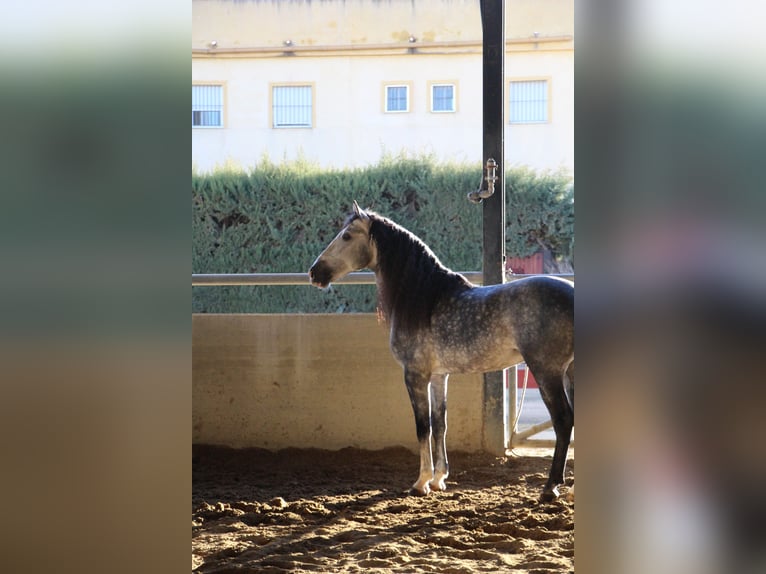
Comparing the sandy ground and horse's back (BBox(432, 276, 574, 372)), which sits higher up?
horse's back (BBox(432, 276, 574, 372))

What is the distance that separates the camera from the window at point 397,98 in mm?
11180

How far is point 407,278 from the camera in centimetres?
487

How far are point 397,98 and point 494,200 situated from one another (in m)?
6.02

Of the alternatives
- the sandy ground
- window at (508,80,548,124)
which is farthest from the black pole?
window at (508,80,548,124)

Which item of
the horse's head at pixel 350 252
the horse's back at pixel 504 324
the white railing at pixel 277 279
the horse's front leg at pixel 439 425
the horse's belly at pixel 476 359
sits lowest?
the horse's front leg at pixel 439 425

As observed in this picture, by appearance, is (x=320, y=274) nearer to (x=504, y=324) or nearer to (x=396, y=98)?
(x=504, y=324)

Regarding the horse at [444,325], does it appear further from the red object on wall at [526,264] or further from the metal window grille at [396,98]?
the metal window grille at [396,98]

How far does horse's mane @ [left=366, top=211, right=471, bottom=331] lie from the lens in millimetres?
4805

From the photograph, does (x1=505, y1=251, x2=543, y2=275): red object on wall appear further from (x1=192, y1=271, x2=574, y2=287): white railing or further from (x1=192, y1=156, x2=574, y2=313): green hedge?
(x1=192, y1=271, x2=574, y2=287): white railing

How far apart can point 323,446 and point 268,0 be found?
7801 millimetres

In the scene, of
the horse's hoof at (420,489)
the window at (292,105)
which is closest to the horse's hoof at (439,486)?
the horse's hoof at (420,489)

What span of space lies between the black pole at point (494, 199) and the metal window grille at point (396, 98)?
221 inches
